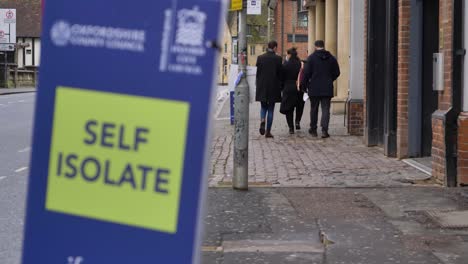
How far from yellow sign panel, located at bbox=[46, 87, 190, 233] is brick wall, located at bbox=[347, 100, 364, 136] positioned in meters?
12.9

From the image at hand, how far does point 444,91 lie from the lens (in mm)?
8742

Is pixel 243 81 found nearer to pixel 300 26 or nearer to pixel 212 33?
pixel 212 33

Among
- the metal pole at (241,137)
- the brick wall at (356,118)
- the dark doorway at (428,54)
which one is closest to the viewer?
the metal pole at (241,137)

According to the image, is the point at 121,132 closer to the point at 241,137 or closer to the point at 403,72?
the point at 241,137

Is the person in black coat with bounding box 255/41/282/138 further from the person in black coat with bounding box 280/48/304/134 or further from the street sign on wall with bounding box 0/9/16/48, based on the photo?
the street sign on wall with bounding box 0/9/16/48

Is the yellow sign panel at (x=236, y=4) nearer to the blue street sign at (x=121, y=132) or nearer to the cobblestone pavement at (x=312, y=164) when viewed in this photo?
the cobblestone pavement at (x=312, y=164)

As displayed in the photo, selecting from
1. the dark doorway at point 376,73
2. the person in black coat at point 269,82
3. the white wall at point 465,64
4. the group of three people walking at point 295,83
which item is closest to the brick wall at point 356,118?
the group of three people walking at point 295,83

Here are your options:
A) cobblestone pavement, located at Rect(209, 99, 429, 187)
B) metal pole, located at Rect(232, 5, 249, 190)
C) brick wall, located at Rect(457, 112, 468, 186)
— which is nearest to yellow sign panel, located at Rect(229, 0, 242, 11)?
metal pole, located at Rect(232, 5, 249, 190)

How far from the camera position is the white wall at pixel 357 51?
1538 cm

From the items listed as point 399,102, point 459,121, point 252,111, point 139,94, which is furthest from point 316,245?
point 252,111

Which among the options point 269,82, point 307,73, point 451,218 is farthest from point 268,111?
point 451,218

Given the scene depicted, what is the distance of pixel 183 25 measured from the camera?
7.73 ft

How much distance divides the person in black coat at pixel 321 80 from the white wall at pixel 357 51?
844 mm

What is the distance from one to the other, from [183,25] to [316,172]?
25.8 ft
